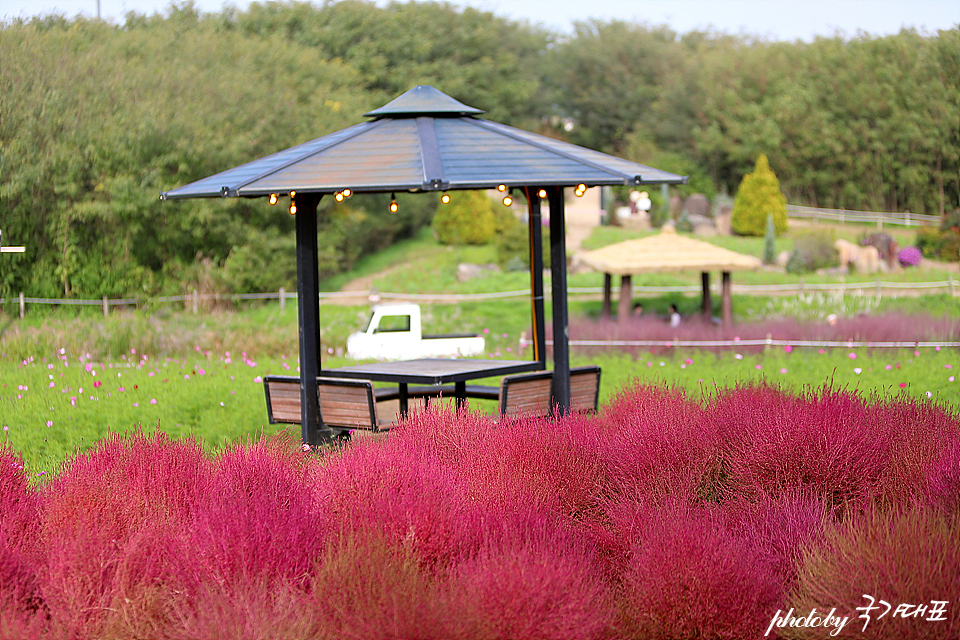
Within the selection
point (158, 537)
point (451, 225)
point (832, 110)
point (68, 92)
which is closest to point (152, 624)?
Result: point (158, 537)

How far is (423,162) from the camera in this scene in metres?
6.29

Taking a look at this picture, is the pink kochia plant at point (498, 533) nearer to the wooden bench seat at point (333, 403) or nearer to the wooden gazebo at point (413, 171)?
the wooden bench seat at point (333, 403)

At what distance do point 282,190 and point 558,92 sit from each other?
3892 cm

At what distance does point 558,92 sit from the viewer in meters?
43.7

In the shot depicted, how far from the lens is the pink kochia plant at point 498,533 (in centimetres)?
285

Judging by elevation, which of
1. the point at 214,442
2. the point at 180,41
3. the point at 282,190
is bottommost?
the point at 214,442

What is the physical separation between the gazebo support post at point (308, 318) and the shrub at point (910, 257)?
19.6 metres

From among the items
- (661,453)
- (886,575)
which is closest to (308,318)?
(661,453)

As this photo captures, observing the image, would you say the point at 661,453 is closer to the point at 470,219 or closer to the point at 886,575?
the point at 886,575

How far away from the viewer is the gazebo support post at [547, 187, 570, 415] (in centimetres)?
696

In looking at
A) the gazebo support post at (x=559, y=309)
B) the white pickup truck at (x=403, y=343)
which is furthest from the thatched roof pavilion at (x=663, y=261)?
the gazebo support post at (x=559, y=309)

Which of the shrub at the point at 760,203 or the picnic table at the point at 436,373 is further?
the shrub at the point at 760,203

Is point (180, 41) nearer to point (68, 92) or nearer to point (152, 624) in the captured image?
point (68, 92)

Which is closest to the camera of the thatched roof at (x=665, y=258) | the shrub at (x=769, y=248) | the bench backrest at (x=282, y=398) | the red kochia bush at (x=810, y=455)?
the red kochia bush at (x=810, y=455)
